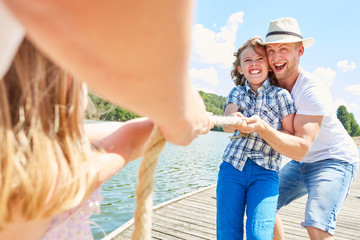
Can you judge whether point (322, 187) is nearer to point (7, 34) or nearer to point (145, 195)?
point (145, 195)

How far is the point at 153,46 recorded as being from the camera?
1.49 ft

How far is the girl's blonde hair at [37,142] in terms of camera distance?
0.62 m

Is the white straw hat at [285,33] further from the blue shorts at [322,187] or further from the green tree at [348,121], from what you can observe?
the green tree at [348,121]

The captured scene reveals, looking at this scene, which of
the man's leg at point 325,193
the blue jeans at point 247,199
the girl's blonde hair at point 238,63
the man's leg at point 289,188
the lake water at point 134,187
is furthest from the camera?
the lake water at point 134,187

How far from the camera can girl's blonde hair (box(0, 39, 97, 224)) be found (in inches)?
24.5

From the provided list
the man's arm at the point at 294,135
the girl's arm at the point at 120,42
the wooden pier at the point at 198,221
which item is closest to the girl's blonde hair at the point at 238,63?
the man's arm at the point at 294,135

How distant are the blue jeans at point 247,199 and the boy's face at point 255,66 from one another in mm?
688

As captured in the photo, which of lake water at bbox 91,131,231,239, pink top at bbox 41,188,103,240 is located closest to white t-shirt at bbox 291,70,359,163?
pink top at bbox 41,188,103,240

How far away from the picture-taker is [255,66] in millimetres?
2660

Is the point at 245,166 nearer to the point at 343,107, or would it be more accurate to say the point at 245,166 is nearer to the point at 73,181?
the point at 73,181

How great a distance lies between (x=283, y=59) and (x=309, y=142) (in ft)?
2.36

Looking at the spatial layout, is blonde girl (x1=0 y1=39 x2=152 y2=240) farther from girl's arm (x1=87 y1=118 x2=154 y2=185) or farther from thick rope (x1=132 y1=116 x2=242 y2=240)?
thick rope (x1=132 y1=116 x2=242 y2=240)

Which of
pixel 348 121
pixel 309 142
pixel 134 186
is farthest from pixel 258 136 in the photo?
pixel 348 121

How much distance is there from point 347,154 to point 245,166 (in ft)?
3.19
